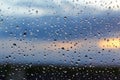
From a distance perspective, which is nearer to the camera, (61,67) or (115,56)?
(61,67)

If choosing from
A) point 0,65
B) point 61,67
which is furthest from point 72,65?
point 0,65

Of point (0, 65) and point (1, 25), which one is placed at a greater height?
point (1, 25)

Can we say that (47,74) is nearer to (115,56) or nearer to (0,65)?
(0,65)

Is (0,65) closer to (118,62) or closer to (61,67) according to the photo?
(61,67)

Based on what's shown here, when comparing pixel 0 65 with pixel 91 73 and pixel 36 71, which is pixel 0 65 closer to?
pixel 36 71

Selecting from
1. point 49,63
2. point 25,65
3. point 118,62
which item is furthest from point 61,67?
point 118,62

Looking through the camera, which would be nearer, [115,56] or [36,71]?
[36,71]

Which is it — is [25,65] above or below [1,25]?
below

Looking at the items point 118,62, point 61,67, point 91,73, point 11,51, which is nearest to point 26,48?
point 11,51
